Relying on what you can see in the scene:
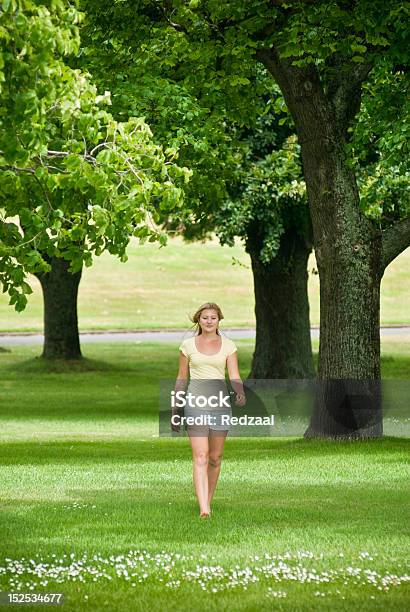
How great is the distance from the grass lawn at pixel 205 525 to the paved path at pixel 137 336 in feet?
114

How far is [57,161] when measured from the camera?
13.6 meters

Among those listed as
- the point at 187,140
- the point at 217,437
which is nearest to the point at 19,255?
the point at 217,437

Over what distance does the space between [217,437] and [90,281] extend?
82416 millimetres

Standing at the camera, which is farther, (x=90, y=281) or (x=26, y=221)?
(x=90, y=281)

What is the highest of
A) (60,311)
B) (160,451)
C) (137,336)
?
(60,311)

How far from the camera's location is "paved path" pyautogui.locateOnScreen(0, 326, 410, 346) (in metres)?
60.3

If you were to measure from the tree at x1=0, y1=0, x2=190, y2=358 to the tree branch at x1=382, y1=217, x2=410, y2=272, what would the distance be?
8.76m

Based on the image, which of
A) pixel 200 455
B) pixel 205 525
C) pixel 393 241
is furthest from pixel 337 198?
pixel 205 525

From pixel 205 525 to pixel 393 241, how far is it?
988cm

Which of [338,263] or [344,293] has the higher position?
[338,263]

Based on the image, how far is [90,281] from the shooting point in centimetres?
9512

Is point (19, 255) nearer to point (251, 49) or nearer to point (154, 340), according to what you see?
point (251, 49)

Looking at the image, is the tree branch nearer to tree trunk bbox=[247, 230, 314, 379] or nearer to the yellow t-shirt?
the yellow t-shirt

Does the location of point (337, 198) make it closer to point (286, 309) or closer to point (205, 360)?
point (205, 360)
